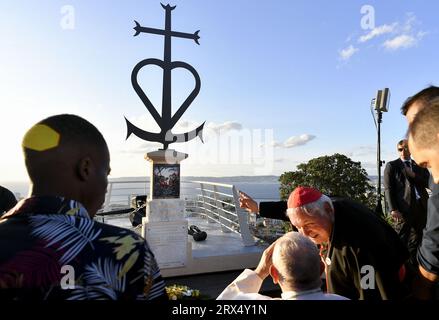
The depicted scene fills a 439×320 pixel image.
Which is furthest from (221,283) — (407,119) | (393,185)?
(407,119)

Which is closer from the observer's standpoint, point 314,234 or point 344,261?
point 344,261

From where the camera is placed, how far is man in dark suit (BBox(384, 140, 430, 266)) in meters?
4.06

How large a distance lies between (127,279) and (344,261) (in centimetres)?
149

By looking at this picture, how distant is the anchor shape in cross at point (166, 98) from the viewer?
6.34 m

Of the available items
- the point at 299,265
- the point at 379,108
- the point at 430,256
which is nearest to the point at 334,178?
the point at 379,108

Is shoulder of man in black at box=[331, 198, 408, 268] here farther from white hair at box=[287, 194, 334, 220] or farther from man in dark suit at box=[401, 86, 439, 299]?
man in dark suit at box=[401, 86, 439, 299]

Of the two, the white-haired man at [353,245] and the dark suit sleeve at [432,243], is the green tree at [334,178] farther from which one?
the dark suit sleeve at [432,243]

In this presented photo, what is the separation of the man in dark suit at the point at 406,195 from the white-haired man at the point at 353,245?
2391mm

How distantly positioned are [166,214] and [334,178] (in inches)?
244

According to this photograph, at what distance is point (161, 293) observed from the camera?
3.05 feet

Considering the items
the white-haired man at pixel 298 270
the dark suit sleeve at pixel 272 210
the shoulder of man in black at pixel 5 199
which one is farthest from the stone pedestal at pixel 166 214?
the white-haired man at pixel 298 270

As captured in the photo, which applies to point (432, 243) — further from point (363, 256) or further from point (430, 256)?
point (363, 256)

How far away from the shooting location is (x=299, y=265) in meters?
1.39
